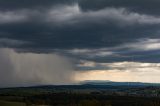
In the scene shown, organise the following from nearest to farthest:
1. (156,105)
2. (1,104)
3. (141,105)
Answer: (1,104), (156,105), (141,105)

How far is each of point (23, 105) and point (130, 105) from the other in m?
64.1

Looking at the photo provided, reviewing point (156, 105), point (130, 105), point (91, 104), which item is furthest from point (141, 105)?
point (91, 104)

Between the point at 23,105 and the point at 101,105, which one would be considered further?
the point at 101,105

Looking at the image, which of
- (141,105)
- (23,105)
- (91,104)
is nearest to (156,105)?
(141,105)

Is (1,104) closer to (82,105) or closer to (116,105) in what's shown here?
(82,105)

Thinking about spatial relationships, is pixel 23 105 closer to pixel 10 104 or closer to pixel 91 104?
pixel 10 104

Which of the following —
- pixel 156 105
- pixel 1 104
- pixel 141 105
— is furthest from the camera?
pixel 141 105

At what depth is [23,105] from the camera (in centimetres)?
13050

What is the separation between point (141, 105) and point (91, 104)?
28.9m

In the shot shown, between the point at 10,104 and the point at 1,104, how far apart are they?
4.24 meters

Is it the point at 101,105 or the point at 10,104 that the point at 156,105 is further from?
the point at 10,104

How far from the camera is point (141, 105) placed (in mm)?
170125

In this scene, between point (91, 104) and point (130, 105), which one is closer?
point (91, 104)

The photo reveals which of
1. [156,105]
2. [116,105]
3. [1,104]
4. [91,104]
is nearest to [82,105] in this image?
[91,104]
